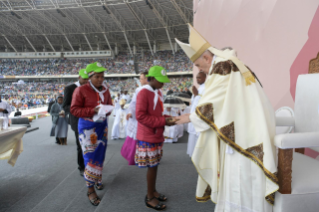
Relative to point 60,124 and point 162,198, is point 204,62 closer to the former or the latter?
point 162,198

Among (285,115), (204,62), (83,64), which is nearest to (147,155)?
(204,62)

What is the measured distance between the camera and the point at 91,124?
6.67ft

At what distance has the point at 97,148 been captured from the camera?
2.10 m

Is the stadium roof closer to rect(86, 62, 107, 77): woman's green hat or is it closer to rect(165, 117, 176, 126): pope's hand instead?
rect(86, 62, 107, 77): woman's green hat

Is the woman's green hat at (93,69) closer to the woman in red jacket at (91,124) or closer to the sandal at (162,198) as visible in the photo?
the woman in red jacket at (91,124)

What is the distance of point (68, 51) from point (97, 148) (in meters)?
31.1

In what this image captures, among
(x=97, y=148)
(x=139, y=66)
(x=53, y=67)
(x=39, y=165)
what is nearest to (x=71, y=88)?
(x=97, y=148)

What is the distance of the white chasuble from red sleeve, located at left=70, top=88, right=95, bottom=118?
1.19 m

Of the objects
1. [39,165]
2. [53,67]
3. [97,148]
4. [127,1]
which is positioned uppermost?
[127,1]

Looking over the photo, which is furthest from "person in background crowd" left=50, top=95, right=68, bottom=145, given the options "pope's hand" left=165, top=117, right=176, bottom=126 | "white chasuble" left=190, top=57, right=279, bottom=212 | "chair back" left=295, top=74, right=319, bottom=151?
"chair back" left=295, top=74, right=319, bottom=151

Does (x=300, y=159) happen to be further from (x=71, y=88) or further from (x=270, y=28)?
(x=71, y=88)

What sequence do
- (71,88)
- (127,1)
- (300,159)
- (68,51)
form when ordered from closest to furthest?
1. (300,159)
2. (71,88)
3. (127,1)
4. (68,51)

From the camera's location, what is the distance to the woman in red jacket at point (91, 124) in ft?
6.60

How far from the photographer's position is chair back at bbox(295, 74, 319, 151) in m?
1.51
